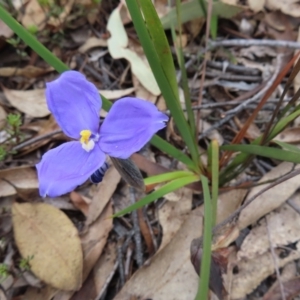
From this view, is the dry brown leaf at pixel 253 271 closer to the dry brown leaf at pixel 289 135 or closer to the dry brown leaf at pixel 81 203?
the dry brown leaf at pixel 289 135

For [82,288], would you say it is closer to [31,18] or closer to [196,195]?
[196,195]

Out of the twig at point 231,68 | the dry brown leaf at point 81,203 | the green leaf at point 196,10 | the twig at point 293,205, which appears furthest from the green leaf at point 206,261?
the green leaf at point 196,10

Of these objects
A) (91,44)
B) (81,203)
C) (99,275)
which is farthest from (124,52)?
(99,275)

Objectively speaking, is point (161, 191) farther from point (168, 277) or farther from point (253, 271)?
point (253, 271)

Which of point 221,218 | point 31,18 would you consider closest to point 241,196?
point 221,218

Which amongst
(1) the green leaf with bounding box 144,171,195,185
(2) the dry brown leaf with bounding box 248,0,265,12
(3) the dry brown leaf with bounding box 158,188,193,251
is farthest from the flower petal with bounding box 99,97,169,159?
(2) the dry brown leaf with bounding box 248,0,265,12

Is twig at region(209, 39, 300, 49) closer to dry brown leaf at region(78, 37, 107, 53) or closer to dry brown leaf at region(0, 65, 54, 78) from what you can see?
dry brown leaf at region(78, 37, 107, 53)
